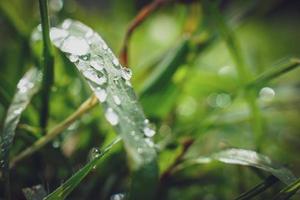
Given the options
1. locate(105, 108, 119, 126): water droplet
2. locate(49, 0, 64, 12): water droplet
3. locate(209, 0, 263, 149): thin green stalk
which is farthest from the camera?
locate(49, 0, 64, 12): water droplet

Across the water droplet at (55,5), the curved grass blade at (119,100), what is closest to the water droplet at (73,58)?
the curved grass blade at (119,100)

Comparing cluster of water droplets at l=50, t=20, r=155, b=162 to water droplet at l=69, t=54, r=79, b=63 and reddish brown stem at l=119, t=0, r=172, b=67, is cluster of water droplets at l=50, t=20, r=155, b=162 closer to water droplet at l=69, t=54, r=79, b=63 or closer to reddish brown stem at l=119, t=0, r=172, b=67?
water droplet at l=69, t=54, r=79, b=63

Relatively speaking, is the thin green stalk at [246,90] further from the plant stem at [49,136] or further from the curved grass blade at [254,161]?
the plant stem at [49,136]

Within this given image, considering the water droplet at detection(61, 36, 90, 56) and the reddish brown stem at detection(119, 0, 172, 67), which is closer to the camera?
the water droplet at detection(61, 36, 90, 56)

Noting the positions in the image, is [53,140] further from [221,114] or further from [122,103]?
[221,114]

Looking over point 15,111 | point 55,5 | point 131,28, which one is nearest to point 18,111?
point 15,111

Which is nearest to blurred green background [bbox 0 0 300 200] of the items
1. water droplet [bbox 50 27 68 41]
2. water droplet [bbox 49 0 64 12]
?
water droplet [bbox 49 0 64 12]
